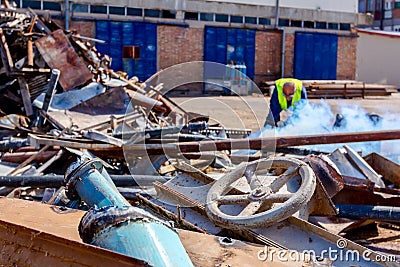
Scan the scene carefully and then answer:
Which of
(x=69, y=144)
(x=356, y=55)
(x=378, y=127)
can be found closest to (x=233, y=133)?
(x=378, y=127)

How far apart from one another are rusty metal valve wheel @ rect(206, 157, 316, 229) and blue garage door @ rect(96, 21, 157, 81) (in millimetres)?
17174

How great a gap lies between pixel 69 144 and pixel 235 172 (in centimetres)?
262

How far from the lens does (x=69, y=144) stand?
5.82 meters

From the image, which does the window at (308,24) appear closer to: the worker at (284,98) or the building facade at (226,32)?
the building facade at (226,32)

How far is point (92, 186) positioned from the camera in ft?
8.79

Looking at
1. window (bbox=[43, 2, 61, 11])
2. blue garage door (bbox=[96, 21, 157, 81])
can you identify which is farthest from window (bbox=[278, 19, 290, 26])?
window (bbox=[43, 2, 61, 11])

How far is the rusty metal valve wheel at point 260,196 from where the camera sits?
3098 millimetres

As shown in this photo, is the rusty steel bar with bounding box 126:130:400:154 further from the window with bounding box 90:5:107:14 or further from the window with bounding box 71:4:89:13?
the window with bounding box 90:5:107:14

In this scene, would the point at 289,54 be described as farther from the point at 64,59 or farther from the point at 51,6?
the point at 64,59

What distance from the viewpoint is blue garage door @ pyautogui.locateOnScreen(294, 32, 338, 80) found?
23.9m

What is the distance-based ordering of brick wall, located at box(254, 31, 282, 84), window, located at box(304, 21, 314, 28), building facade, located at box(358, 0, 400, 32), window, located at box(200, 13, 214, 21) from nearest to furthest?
window, located at box(200, 13, 214, 21), brick wall, located at box(254, 31, 282, 84), window, located at box(304, 21, 314, 28), building facade, located at box(358, 0, 400, 32)

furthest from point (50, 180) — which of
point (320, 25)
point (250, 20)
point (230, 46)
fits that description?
point (320, 25)

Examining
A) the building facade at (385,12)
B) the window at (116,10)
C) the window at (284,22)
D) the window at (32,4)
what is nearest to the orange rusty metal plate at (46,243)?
the window at (32,4)

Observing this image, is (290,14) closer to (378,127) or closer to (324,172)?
(378,127)
